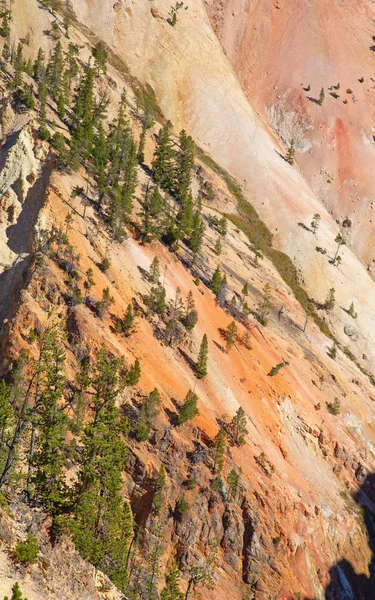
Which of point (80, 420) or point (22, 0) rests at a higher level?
point (22, 0)

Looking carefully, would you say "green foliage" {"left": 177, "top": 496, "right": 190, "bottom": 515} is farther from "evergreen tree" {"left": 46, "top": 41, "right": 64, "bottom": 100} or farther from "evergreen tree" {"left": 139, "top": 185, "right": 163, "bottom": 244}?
"evergreen tree" {"left": 46, "top": 41, "right": 64, "bottom": 100}

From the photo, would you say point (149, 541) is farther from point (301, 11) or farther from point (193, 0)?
point (301, 11)

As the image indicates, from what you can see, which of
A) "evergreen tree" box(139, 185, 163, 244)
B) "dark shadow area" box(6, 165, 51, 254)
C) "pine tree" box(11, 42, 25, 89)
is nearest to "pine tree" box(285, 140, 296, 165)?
"evergreen tree" box(139, 185, 163, 244)

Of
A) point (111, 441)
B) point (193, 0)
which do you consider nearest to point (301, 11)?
point (193, 0)

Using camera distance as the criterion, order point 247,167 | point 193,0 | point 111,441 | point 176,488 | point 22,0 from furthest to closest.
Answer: point 193,0 → point 247,167 → point 22,0 → point 176,488 → point 111,441

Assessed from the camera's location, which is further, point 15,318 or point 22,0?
point 22,0

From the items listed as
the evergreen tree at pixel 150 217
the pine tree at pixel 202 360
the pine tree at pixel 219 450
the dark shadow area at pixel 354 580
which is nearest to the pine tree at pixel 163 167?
the evergreen tree at pixel 150 217

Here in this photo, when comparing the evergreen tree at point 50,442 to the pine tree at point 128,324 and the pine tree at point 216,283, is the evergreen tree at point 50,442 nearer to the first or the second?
the pine tree at point 128,324

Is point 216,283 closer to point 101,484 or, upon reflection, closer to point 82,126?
point 82,126

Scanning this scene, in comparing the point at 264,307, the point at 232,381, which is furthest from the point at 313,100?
the point at 232,381
